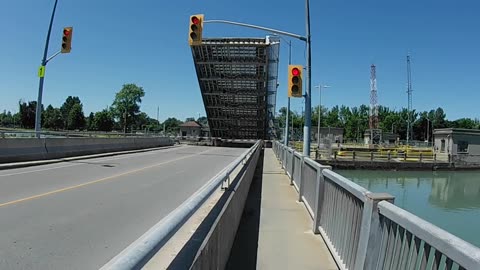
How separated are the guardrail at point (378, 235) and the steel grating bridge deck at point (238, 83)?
3519 centimetres

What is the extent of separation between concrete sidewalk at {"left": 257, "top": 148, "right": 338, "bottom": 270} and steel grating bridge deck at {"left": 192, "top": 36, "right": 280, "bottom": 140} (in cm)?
3168

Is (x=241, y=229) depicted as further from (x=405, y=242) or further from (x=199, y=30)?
(x=199, y=30)

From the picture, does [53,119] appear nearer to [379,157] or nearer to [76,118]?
[76,118]

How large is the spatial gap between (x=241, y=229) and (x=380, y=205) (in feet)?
14.7

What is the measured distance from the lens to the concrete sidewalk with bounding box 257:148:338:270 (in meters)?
6.11

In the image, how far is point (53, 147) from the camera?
901 inches

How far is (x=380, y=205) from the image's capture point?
163 inches

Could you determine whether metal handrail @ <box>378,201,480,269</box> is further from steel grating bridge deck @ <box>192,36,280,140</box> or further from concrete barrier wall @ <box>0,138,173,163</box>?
steel grating bridge deck @ <box>192,36,280,140</box>

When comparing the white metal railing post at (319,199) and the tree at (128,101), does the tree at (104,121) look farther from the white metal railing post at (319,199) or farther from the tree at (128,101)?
the white metal railing post at (319,199)

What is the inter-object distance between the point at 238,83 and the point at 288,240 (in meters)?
50.7

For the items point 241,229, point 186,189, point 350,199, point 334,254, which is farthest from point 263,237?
point 186,189

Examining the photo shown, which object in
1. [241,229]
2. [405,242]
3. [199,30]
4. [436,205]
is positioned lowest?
[436,205]

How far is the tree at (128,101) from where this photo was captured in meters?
115

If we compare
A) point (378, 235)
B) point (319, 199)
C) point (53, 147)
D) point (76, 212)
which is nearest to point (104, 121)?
point (53, 147)
